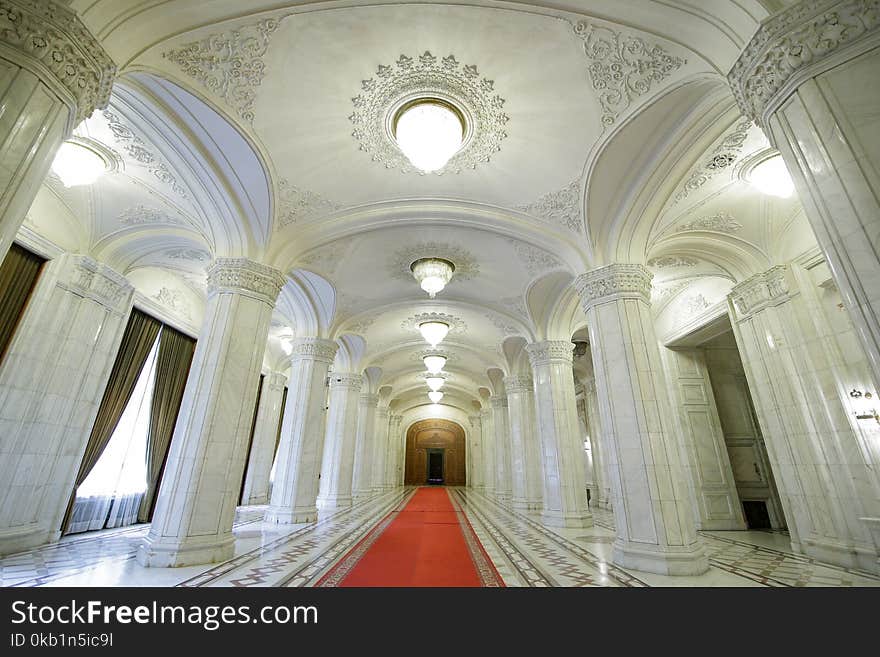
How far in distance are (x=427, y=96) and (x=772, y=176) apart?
145 inches

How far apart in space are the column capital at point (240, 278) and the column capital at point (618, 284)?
3976 mm

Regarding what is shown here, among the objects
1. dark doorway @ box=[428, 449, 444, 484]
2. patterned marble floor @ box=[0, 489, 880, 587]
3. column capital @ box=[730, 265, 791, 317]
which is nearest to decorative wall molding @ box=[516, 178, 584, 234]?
column capital @ box=[730, 265, 791, 317]

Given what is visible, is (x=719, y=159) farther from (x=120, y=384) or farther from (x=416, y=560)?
(x=120, y=384)

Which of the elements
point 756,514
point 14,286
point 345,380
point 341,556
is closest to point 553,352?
point 756,514

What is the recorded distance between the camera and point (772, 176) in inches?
165

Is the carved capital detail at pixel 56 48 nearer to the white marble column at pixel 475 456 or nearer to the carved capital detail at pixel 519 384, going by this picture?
the carved capital detail at pixel 519 384

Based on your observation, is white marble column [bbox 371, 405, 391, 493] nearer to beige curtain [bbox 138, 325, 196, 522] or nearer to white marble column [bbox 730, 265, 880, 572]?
beige curtain [bbox 138, 325, 196, 522]

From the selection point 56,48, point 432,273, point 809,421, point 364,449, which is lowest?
point 809,421

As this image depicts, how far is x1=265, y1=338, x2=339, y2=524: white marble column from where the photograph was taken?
22.0 ft

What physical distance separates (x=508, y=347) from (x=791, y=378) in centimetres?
593

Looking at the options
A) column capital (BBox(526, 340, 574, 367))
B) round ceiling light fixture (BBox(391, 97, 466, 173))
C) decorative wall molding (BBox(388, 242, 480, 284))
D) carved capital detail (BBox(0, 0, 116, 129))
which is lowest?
carved capital detail (BBox(0, 0, 116, 129))

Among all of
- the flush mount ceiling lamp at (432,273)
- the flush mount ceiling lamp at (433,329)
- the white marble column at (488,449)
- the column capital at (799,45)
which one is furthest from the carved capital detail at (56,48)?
the white marble column at (488,449)

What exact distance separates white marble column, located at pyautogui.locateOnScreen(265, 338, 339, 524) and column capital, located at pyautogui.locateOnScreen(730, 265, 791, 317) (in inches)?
270

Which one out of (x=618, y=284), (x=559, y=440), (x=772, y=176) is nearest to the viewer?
(x=772, y=176)
